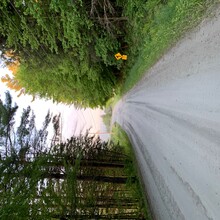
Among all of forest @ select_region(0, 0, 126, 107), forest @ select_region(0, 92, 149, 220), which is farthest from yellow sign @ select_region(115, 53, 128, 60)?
forest @ select_region(0, 92, 149, 220)

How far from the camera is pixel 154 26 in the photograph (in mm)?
10406

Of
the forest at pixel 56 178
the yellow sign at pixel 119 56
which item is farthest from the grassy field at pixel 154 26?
the forest at pixel 56 178

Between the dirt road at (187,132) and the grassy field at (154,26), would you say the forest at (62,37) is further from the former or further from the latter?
the dirt road at (187,132)

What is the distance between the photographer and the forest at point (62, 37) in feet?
35.6

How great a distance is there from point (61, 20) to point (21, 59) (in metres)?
3.22

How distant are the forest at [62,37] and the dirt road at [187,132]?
12.4 ft

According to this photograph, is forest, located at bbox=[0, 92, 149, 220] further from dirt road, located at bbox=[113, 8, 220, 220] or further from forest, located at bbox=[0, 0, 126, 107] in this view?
forest, located at bbox=[0, 0, 126, 107]

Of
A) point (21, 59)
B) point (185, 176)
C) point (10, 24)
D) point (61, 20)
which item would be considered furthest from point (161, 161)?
point (21, 59)

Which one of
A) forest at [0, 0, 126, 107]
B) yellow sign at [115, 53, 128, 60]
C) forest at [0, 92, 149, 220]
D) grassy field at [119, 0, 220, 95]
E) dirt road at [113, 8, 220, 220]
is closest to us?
dirt road at [113, 8, 220, 220]

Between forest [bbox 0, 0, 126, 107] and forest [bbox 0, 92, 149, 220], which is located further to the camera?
forest [bbox 0, 0, 126, 107]

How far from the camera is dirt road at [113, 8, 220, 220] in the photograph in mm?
5148

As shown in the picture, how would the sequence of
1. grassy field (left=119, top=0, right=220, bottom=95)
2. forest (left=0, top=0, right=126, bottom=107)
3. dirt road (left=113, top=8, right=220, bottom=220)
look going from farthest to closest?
1. forest (left=0, top=0, right=126, bottom=107)
2. grassy field (left=119, top=0, right=220, bottom=95)
3. dirt road (left=113, top=8, right=220, bottom=220)

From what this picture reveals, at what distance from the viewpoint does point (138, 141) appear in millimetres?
11617

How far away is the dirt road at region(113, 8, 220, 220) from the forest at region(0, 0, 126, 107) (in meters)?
3.77
